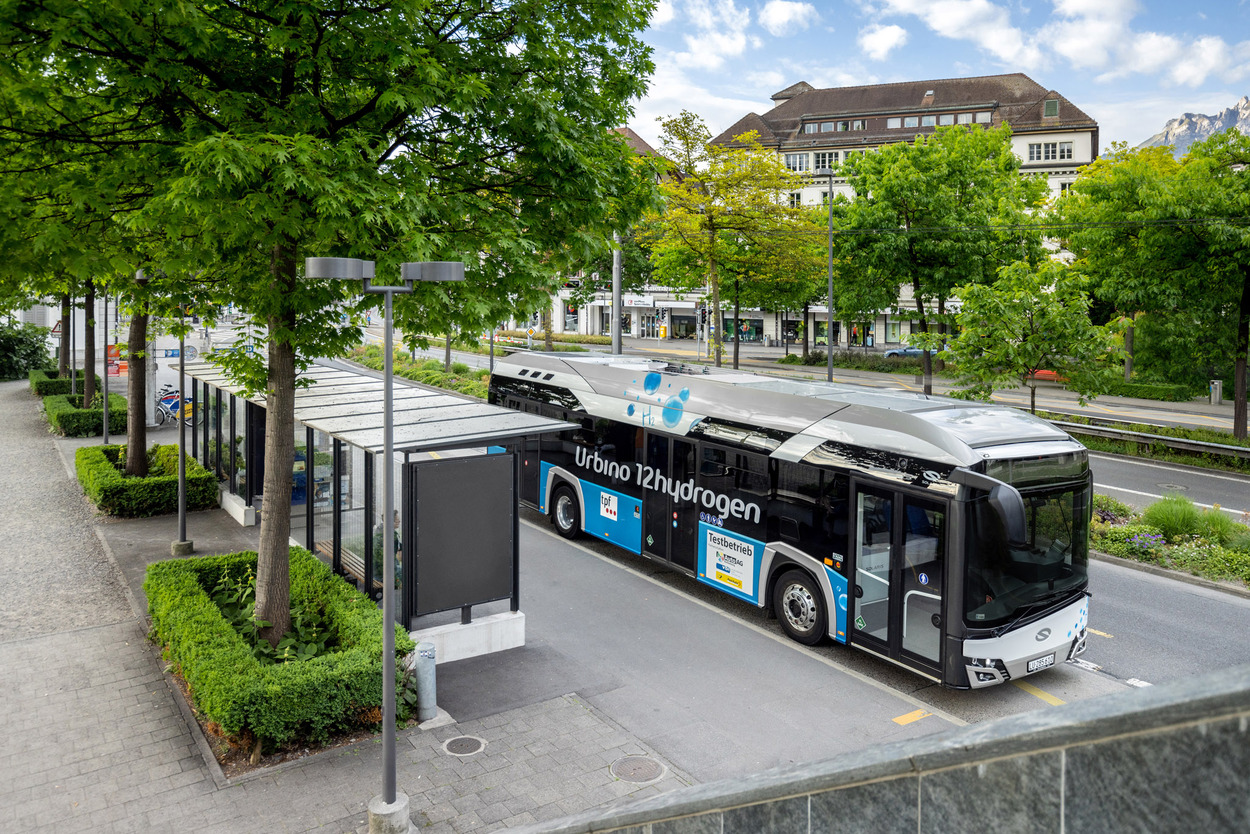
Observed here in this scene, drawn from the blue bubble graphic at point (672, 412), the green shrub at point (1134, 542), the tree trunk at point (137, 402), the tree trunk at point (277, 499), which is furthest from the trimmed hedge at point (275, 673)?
the green shrub at point (1134, 542)

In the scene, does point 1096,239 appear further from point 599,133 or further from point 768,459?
point 599,133

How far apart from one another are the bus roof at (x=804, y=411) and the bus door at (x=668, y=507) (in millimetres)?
313

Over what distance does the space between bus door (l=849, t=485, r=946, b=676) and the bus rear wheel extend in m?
0.67

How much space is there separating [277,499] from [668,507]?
18.5 ft

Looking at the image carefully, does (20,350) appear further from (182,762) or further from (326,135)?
(182,762)

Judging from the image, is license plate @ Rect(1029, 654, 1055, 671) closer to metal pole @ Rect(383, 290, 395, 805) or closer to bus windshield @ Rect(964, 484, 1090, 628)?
bus windshield @ Rect(964, 484, 1090, 628)

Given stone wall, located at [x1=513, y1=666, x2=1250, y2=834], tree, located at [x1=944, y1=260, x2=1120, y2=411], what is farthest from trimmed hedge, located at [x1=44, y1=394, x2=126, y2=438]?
stone wall, located at [x1=513, y1=666, x2=1250, y2=834]

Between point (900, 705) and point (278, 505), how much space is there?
6.99 m

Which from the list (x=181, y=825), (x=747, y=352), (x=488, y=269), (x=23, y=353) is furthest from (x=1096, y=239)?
(x=23, y=353)

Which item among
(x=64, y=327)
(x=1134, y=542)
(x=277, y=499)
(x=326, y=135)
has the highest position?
(x=326, y=135)

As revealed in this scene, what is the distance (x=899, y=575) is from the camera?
31.6 feet

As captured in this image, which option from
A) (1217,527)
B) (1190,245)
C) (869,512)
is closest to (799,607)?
(869,512)

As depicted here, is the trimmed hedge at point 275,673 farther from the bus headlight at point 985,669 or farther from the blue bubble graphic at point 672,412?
the bus headlight at point 985,669

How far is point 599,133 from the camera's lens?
33.4ft
